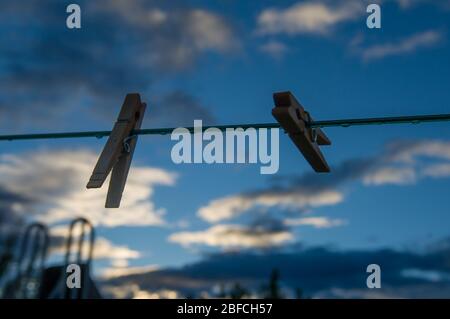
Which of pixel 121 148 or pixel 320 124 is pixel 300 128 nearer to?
pixel 320 124

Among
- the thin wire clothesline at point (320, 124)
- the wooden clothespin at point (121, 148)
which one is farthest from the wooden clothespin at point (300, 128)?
the wooden clothespin at point (121, 148)

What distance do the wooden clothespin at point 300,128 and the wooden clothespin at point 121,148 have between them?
1.28 meters

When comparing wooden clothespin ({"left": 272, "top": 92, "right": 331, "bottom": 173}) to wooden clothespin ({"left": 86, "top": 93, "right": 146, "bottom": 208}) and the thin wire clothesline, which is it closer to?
the thin wire clothesline

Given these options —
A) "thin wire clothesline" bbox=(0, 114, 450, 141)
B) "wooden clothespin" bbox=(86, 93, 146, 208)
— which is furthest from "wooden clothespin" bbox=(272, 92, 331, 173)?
"wooden clothespin" bbox=(86, 93, 146, 208)

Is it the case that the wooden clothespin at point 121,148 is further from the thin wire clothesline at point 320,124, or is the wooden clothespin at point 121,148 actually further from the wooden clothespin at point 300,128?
the wooden clothespin at point 300,128

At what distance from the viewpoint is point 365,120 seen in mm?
4191

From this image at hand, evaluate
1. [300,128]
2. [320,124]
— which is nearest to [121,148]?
[300,128]

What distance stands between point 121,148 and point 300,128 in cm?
142

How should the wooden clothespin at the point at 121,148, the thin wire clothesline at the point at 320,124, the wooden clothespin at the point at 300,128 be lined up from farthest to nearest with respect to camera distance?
the wooden clothespin at the point at 121,148 → the thin wire clothesline at the point at 320,124 → the wooden clothespin at the point at 300,128

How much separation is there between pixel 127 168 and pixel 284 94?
1.47 m

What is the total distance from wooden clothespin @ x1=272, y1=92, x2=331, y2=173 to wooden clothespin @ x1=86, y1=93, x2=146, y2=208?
4.21 ft

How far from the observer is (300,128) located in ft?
13.8

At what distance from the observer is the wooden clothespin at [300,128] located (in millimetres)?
4070
